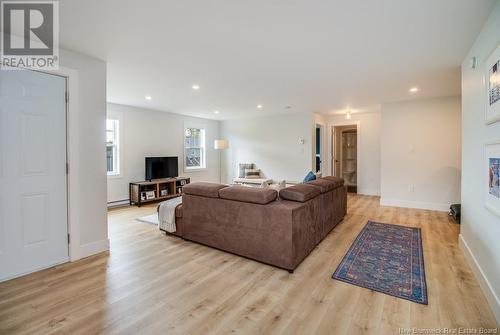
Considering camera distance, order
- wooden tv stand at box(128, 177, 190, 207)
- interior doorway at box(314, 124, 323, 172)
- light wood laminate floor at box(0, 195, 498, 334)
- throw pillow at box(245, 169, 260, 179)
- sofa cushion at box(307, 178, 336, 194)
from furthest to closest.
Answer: interior doorway at box(314, 124, 323, 172) < throw pillow at box(245, 169, 260, 179) < wooden tv stand at box(128, 177, 190, 207) < sofa cushion at box(307, 178, 336, 194) < light wood laminate floor at box(0, 195, 498, 334)

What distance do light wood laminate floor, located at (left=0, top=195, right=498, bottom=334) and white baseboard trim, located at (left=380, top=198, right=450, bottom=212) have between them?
8.09ft

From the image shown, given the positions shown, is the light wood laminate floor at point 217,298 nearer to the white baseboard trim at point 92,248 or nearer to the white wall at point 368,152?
the white baseboard trim at point 92,248

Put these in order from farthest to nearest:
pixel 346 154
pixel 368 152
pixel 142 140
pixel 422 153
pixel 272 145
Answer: pixel 346 154 → pixel 272 145 → pixel 368 152 → pixel 142 140 → pixel 422 153

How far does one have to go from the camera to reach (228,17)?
82.5 inches

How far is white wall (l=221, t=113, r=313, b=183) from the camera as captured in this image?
23.0 feet

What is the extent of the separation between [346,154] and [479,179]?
593 centimetres

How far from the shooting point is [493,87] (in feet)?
6.39

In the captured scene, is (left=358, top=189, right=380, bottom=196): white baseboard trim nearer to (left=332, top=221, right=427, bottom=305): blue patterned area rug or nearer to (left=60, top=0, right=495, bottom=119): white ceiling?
(left=60, top=0, right=495, bottom=119): white ceiling

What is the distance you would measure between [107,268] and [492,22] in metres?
4.30

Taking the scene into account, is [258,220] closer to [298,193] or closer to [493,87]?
[298,193]

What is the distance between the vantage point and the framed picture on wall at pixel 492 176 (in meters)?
1.82

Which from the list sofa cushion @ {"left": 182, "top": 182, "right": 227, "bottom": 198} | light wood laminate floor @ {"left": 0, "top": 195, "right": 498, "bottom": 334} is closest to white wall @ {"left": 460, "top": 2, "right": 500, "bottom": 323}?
light wood laminate floor @ {"left": 0, "top": 195, "right": 498, "bottom": 334}

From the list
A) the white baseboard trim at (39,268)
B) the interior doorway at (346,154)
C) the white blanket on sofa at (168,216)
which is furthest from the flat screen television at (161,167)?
the interior doorway at (346,154)

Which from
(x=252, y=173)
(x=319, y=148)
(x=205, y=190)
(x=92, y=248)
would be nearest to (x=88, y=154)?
(x=92, y=248)
